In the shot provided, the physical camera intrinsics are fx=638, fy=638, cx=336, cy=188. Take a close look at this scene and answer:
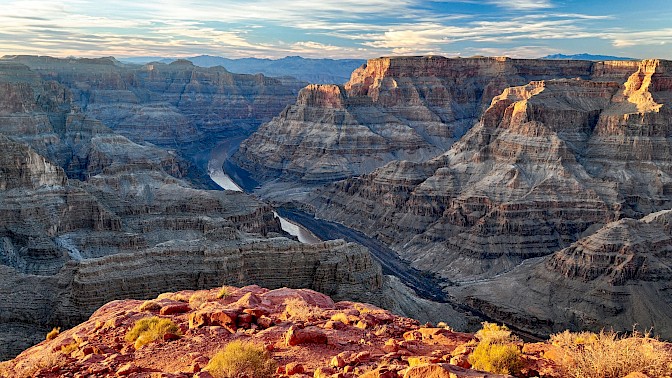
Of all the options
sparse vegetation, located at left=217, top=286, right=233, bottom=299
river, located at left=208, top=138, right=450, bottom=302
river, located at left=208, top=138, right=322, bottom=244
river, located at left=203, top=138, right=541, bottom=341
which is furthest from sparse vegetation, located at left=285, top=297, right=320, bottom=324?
river, located at left=208, top=138, right=322, bottom=244

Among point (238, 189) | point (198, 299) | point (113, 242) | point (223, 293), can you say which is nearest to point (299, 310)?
point (223, 293)

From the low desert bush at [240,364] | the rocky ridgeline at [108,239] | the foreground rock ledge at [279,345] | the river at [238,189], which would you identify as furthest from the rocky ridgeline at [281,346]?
the river at [238,189]

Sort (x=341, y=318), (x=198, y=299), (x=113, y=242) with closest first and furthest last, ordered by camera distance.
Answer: (x=341, y=318) → (x=198, y=299) → (x=113, y=242)

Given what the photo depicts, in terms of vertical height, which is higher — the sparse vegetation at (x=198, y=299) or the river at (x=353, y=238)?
the sparse vegetation at (x=198, y=299)

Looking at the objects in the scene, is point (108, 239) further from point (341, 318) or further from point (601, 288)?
point (341, 318)

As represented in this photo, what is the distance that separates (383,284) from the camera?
5400 cm

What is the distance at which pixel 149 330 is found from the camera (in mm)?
20734

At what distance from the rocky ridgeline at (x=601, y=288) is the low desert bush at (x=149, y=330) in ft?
176

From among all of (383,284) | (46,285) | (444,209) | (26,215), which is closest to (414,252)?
(444,209)

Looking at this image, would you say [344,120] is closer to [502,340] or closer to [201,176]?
[201,176]

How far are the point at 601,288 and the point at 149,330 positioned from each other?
5921 centimetres

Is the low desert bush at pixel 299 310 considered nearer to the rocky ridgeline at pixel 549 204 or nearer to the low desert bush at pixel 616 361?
the low desert bush at pixel 616 361

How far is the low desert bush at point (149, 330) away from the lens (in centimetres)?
2023

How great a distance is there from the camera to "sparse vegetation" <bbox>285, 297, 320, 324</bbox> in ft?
74.1
